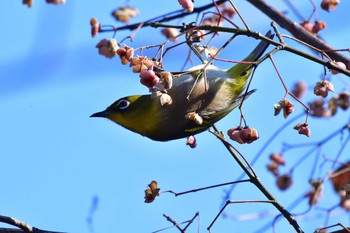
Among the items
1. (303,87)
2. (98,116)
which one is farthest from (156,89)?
(303,87)

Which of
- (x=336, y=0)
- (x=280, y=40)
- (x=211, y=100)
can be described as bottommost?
(x=280, y=40)

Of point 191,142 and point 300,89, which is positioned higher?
point 300,89

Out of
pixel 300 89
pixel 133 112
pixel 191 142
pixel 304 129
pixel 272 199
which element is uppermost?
pixel 300 89

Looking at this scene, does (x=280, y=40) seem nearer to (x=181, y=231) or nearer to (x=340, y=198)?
(x=181, y=231)

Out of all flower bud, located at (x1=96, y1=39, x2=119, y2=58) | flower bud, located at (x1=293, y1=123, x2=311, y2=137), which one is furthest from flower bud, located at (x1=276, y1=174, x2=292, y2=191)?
flower bud, located at (x1=96, y1=39, x2=119, y2=58)

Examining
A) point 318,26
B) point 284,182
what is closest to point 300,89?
point 284,182

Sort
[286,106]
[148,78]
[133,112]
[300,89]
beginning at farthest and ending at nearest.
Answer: [300,89] < [133,112] < [286,106] < [148,78]

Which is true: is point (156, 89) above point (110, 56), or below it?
below

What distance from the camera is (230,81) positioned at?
450 centimetres

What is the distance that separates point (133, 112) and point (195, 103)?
1.85 ft

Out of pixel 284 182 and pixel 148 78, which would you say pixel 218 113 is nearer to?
pixel 148 78

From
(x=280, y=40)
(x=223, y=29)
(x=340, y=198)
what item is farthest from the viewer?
(x=340, y=198)

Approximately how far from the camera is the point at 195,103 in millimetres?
4438

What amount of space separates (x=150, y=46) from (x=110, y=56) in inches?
14.3
